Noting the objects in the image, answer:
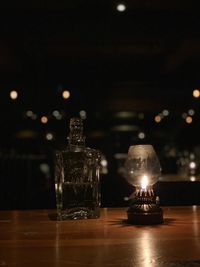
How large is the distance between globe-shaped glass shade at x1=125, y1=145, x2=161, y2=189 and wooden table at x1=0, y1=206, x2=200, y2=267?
128 mm

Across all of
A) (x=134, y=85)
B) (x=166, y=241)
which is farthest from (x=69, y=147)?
(x=134, y=85)

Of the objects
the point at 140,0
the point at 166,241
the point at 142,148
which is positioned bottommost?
the point at 166,241

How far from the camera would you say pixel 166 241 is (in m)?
1.07

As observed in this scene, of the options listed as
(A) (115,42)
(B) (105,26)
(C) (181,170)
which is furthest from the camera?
(A) (115,42)

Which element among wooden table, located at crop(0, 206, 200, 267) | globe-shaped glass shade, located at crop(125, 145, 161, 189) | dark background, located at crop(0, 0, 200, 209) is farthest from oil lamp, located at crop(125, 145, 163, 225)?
dark background, located at crop(0, 0, 200, 209)

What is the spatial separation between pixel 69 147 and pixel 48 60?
7.41 meters

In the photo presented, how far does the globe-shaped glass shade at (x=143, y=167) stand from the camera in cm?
153

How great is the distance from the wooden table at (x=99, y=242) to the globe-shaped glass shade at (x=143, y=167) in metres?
0.13

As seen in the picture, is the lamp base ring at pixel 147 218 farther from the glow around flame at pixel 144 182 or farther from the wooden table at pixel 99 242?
the glow around flame at pixel 144 182

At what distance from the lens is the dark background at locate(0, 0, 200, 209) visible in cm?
536

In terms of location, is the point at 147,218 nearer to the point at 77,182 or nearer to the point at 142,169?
the point at 142,169

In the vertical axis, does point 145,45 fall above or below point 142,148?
above

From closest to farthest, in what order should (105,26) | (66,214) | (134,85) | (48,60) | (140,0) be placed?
(66,214) < (140,0) < (105,26) < (48,60) < (134,85)

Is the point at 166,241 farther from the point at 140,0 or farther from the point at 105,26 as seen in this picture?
the point at 105,26
